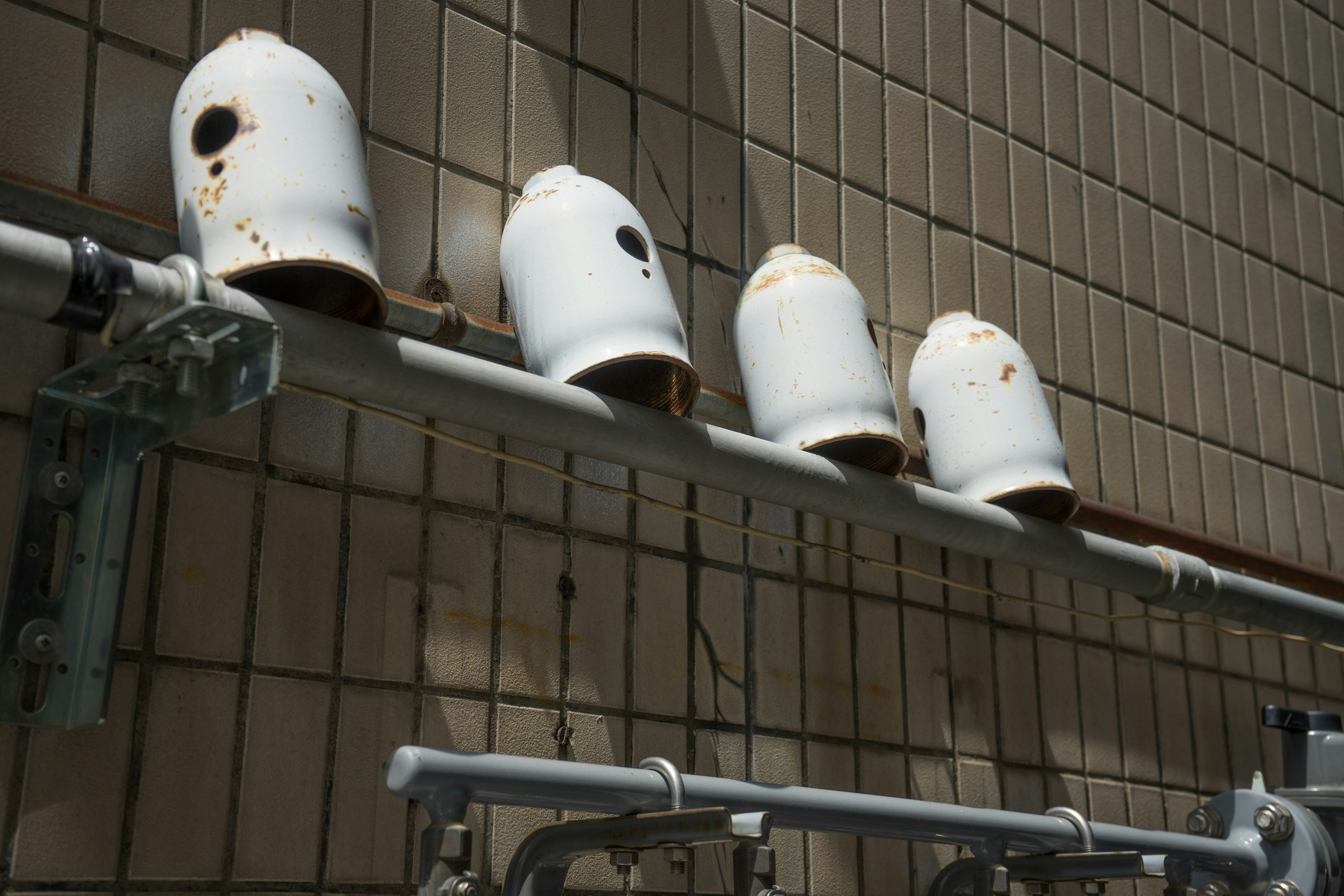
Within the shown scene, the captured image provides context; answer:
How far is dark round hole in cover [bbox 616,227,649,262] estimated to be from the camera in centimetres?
122

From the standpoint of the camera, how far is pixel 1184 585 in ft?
5.26

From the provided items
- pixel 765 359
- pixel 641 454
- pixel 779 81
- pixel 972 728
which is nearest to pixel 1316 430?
pixel 972 728

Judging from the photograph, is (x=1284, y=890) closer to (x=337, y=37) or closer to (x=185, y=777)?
(x=185, y=777)

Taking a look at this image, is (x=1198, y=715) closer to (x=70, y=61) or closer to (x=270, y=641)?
(x=270, y=641)

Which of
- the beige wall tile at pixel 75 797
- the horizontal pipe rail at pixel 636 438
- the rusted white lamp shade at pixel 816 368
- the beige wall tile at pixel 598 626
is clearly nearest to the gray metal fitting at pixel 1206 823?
the horizontal pipe rail at pixel 636 438

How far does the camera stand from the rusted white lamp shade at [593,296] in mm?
1145

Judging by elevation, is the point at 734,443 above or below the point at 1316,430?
below

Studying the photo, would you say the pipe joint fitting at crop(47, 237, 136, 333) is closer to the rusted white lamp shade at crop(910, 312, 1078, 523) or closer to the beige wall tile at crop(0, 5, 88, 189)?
the beige wall tile at crop(0, 5, 88, 189)

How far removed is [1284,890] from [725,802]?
839mm

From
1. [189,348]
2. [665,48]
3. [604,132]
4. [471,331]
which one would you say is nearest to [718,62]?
[665,48]

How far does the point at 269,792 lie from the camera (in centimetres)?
107

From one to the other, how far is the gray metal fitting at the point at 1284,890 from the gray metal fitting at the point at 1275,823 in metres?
0.06

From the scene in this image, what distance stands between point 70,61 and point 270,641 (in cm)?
50

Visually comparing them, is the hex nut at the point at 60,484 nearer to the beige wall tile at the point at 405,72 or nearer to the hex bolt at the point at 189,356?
the hex bolt at the point at 189,356
